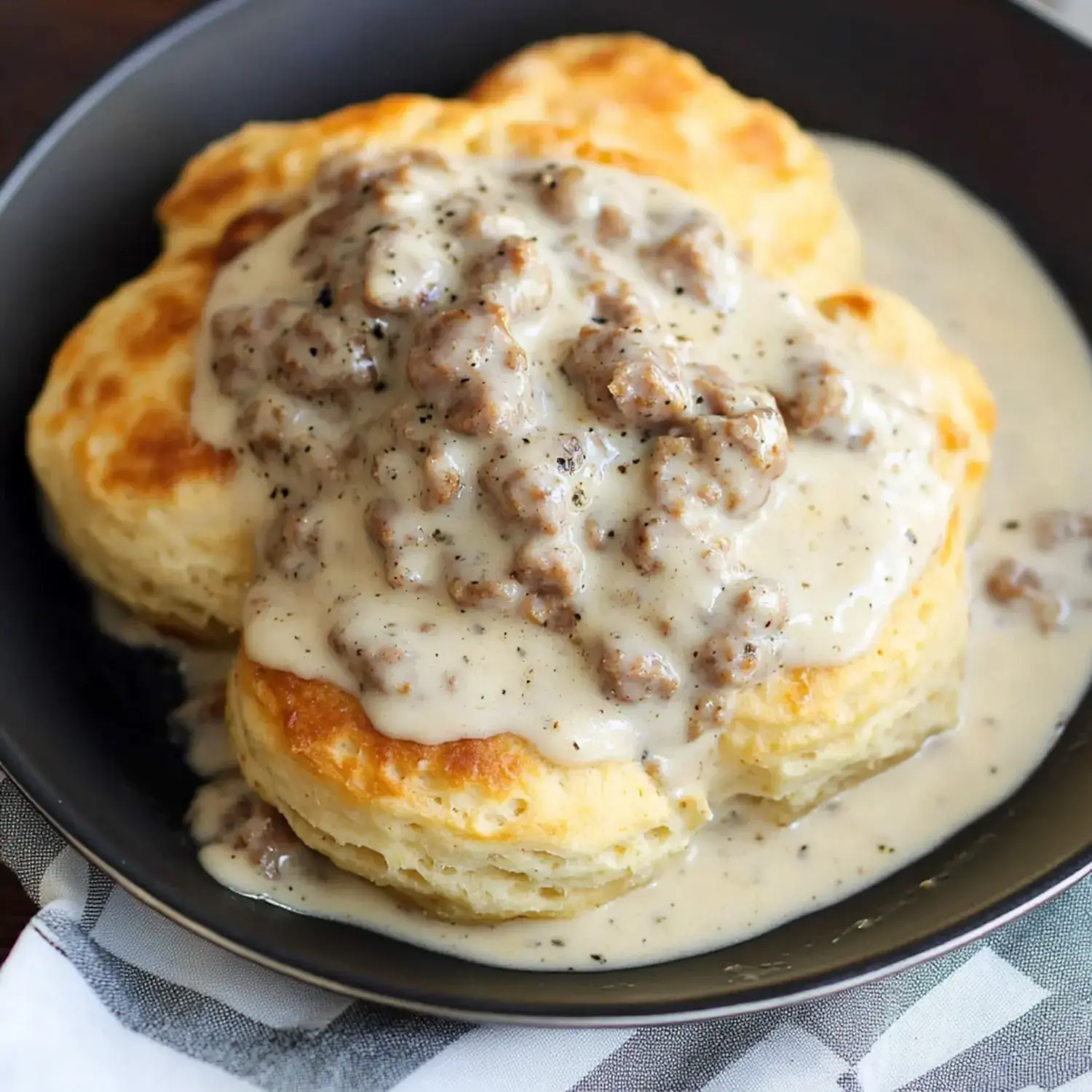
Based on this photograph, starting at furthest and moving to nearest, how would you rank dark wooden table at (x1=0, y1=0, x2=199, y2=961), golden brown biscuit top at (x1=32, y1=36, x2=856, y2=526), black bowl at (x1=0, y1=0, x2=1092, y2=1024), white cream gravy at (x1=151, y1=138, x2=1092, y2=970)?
dark wooden table at (x1=0, y1=0, x2=199, y2=961), golden brown biscuit top at (x1=32, y1=36, x2=856, y2=526), white cream gravy at (x1=151, y1=138, x2=1092, y2=970), black bowl at (x1=0, y1=0, x2=1092, y2=1024)

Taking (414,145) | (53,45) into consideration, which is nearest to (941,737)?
(414,145)

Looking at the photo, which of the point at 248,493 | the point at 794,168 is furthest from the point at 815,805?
the point at 794,168

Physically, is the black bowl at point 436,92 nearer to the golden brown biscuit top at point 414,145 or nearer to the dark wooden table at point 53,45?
the golden brown biscuit top at point 414,145

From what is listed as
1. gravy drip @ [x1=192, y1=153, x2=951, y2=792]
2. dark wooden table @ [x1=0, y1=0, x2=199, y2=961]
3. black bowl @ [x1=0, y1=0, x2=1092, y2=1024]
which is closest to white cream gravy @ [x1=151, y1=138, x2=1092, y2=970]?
black bowl @ [x1=0, y1=0, x2=1092, y2=1024]

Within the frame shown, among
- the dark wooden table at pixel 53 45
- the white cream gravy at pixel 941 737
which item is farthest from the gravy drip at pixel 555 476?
the dark wooden table at pixel 53 45

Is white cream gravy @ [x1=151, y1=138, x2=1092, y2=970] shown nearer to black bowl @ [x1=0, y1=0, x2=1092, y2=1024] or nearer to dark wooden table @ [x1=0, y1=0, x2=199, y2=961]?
black bowl @ [x1=0, y1=0, x2=1092, y2=1024]

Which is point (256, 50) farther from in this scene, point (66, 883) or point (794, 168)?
point (66, 883)
